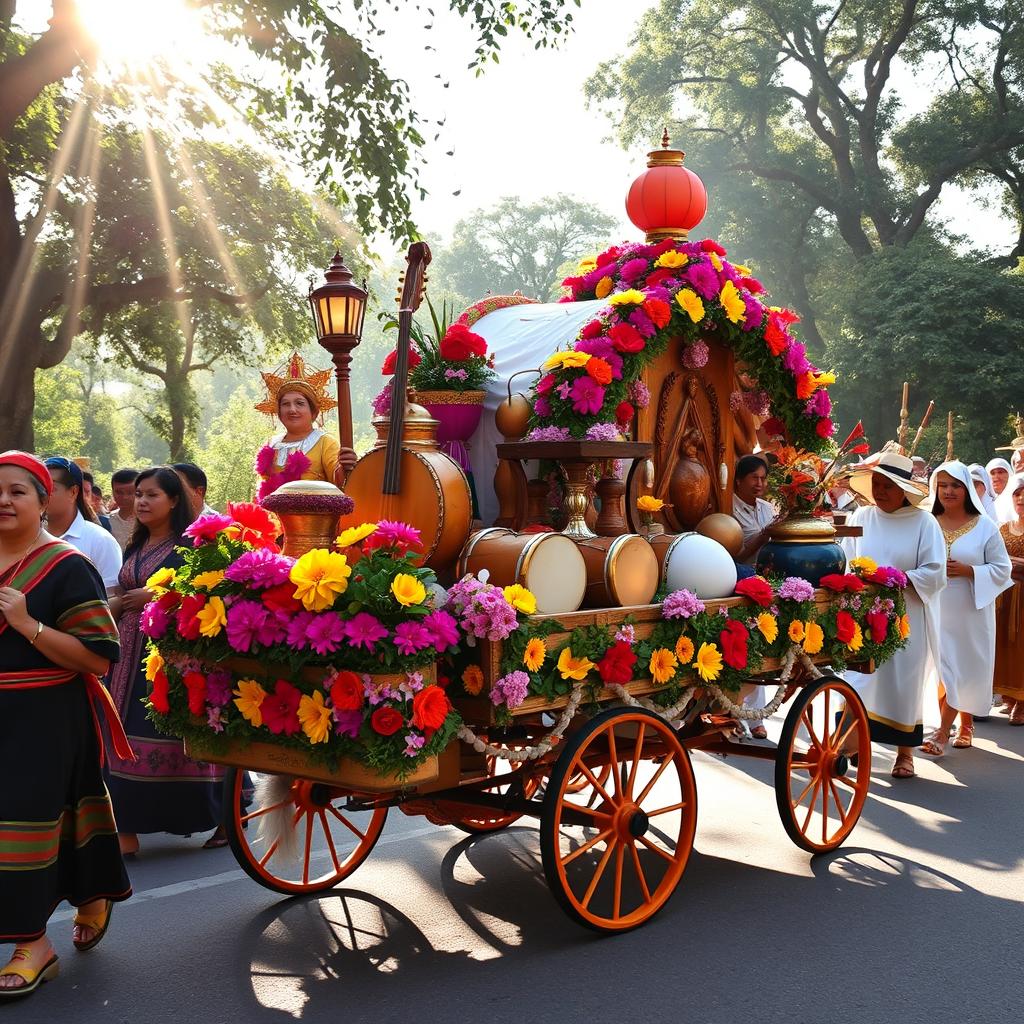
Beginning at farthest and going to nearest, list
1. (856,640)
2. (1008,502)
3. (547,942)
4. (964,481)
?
(1008,502), (964,481), (856,640), (547,942)

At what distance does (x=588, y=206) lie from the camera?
69.2 meters

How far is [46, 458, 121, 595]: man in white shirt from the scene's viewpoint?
21.0ft

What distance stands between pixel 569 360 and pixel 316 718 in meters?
2.27

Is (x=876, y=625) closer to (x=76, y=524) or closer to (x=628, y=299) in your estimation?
(x=628, y=299)

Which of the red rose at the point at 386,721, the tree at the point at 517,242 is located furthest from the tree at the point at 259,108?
the tree at the point at 517,242

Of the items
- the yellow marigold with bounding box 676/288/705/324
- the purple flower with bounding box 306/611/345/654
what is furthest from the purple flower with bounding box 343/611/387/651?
the yellow marigold with bounding box 676/288/705/324

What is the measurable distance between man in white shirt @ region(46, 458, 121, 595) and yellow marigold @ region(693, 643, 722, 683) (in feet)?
10.6

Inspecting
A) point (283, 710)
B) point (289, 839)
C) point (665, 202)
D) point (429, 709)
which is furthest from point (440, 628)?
point (665, 202)

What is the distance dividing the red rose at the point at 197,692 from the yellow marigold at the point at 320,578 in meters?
0.65

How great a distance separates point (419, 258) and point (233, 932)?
309 centimetres

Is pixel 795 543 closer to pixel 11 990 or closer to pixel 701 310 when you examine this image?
pixel 701 310

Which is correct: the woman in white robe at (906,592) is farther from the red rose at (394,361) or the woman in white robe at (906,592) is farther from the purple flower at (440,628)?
the purple flower at (440,628)

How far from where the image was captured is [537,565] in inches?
189

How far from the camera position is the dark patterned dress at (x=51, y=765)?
419cm
